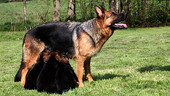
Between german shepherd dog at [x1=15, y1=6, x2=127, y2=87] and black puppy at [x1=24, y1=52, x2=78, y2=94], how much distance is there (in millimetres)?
557

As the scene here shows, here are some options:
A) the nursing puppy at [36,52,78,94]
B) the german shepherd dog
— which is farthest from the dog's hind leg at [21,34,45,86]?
the nursing puppy at [36,52,78,94]

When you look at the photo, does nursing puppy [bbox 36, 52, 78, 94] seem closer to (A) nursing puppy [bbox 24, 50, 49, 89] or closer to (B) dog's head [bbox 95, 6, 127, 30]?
(A) nursing puppy [bbox 24, 50, 49, 89]

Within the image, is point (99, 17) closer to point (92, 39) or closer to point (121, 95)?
point (92, 39)

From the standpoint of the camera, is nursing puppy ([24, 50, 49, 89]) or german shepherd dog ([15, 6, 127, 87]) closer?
nursing puppy ([24, 50, 49, 89])

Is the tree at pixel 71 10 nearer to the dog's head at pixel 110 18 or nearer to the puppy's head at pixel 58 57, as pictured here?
the dog's head at pixel 110 18

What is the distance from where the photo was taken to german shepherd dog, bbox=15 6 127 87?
6.46 metres

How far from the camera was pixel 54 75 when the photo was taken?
573 centimetres

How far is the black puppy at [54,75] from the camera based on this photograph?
18.8ft

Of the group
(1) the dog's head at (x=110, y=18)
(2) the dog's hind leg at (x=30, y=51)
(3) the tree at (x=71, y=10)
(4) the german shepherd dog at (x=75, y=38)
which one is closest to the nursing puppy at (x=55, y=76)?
(4) the german shepherd dog at (x=75, y=38)

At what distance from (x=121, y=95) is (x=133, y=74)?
7.68 feet

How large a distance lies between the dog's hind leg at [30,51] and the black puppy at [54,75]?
30.2 inches

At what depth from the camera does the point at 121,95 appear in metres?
5.47

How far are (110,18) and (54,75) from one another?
2.07 metres

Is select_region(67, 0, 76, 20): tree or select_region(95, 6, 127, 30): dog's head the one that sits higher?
select_region(95, 6, 127, 30): dog's head
